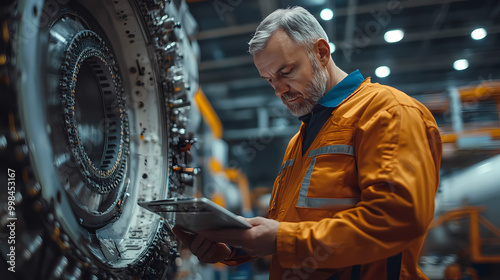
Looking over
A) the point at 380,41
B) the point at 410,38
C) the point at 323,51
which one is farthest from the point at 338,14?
the point at 323,51

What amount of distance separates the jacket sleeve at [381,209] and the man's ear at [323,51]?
1.24 feet

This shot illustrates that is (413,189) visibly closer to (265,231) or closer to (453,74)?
(265,231)

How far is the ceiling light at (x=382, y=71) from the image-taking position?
279 inches

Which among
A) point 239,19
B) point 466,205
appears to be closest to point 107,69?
point 239,19

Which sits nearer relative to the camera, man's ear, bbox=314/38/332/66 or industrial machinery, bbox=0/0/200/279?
industrial machinery, bbox=0/0/200/279

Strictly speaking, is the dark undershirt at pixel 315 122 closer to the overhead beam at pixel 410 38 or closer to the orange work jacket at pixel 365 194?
the orange work jacket at pixel 365 194

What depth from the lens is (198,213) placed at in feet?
3.74

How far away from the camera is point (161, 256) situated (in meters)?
1.78

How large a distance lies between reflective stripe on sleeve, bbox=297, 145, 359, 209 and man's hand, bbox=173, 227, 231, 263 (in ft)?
1.23

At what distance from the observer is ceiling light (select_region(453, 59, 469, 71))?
675 centimetres

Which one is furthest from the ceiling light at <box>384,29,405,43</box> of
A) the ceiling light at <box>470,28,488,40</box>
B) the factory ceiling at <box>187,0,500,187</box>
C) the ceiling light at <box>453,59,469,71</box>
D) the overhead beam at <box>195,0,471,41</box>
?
the ceiling light at <box>453,59,469,71</box>

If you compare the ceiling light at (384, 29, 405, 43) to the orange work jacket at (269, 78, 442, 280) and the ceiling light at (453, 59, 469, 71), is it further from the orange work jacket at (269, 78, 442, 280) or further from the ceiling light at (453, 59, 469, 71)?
the orange work jacket at (269, 78, 442, 280)

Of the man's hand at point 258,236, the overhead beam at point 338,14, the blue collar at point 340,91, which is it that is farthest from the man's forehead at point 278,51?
the overhead beam at point 338,14

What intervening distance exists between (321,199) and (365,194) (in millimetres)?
166
